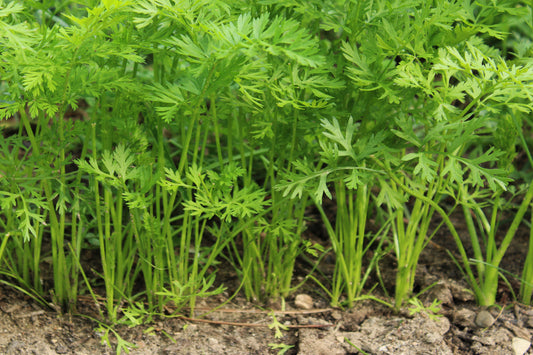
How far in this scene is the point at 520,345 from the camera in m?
1.65

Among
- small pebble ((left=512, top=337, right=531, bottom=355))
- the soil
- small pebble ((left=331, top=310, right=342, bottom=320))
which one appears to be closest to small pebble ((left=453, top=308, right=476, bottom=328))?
the soil

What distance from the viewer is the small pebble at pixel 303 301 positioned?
6.04 ft

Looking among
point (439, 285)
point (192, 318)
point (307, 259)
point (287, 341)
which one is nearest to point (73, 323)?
point (192, 318)

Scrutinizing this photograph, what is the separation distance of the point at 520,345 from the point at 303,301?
0.66 m

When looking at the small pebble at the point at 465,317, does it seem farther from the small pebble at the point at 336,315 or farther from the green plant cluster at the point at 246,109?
the small pebble at the point at 336,315

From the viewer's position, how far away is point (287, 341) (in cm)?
168

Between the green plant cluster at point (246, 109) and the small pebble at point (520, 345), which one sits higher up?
the green plant cluster at point (246, 109)

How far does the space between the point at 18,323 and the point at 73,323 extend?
15 centimetres

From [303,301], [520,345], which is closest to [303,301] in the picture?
[303,301]

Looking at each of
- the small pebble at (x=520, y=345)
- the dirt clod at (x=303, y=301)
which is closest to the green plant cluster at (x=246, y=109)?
the dirt clod at (x=303, y=301)

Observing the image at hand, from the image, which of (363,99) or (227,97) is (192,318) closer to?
(227,97)

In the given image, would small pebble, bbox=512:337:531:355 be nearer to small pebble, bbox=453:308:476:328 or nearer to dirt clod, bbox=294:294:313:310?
small pebble, bbox=453:308:476:328

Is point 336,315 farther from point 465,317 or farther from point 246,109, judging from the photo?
point 246,109

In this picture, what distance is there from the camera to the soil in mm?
1604
